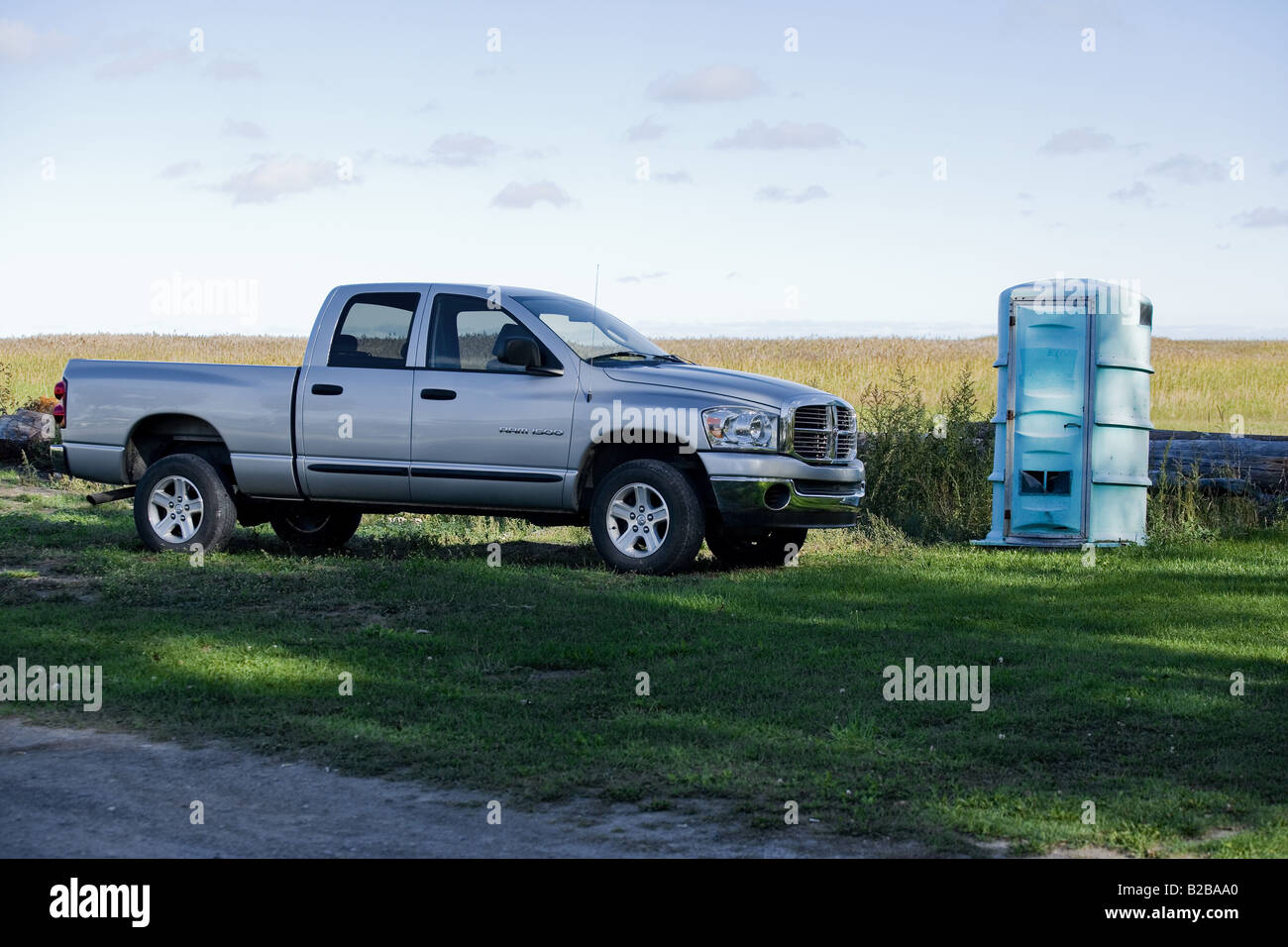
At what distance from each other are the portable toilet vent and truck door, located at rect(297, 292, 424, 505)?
5.61 metres

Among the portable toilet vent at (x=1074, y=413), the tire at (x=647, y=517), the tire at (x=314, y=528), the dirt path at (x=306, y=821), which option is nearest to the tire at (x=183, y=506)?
the tire at (x=314, y=528)

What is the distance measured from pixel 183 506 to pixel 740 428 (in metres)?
4.94

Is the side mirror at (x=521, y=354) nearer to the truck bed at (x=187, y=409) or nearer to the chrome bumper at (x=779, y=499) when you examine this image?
the chrome bumper at (x=779, y=499)

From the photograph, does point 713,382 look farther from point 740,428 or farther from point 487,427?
point 487,427

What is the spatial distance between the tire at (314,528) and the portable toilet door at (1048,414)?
6248mm

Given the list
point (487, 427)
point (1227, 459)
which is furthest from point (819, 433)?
point (1227, 459)

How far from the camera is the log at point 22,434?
20.0 meters

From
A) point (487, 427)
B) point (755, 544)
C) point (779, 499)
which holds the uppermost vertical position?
point (487, 427)

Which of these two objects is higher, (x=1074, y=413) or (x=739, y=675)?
(x=1074, y=413)

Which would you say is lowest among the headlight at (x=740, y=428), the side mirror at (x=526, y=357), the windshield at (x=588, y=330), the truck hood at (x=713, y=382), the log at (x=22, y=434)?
the log at (x=22, y=434)

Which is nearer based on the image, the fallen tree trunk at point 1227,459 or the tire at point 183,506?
the tire at point 183,506

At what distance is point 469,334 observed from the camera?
1157 cm
